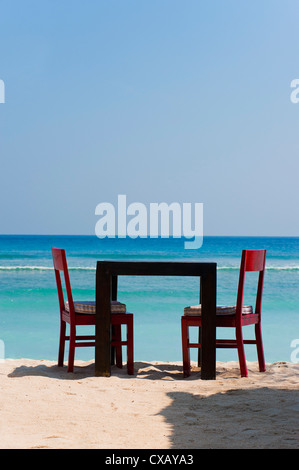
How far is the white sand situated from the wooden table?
0.14 m

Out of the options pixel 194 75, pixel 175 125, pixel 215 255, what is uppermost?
pixel 194 75

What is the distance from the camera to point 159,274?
3994 mm

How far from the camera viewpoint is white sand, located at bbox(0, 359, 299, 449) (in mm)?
2496

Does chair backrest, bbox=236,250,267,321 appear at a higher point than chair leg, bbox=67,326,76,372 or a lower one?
higher

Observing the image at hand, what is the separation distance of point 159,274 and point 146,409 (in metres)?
1.11

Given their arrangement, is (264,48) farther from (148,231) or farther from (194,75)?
(148,231)

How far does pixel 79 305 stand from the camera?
4184 millimetres

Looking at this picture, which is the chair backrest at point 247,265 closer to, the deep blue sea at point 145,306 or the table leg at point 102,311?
the table leg at point 102,311

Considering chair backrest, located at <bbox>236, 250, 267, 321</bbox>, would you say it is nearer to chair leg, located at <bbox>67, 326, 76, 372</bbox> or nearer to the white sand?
the white sand

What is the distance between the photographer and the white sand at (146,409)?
2496 mm

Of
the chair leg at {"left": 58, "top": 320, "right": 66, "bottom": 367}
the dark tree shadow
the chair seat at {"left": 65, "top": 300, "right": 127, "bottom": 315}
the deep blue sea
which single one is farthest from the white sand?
the deep blue sea

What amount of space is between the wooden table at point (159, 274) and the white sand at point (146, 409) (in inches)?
5.4
